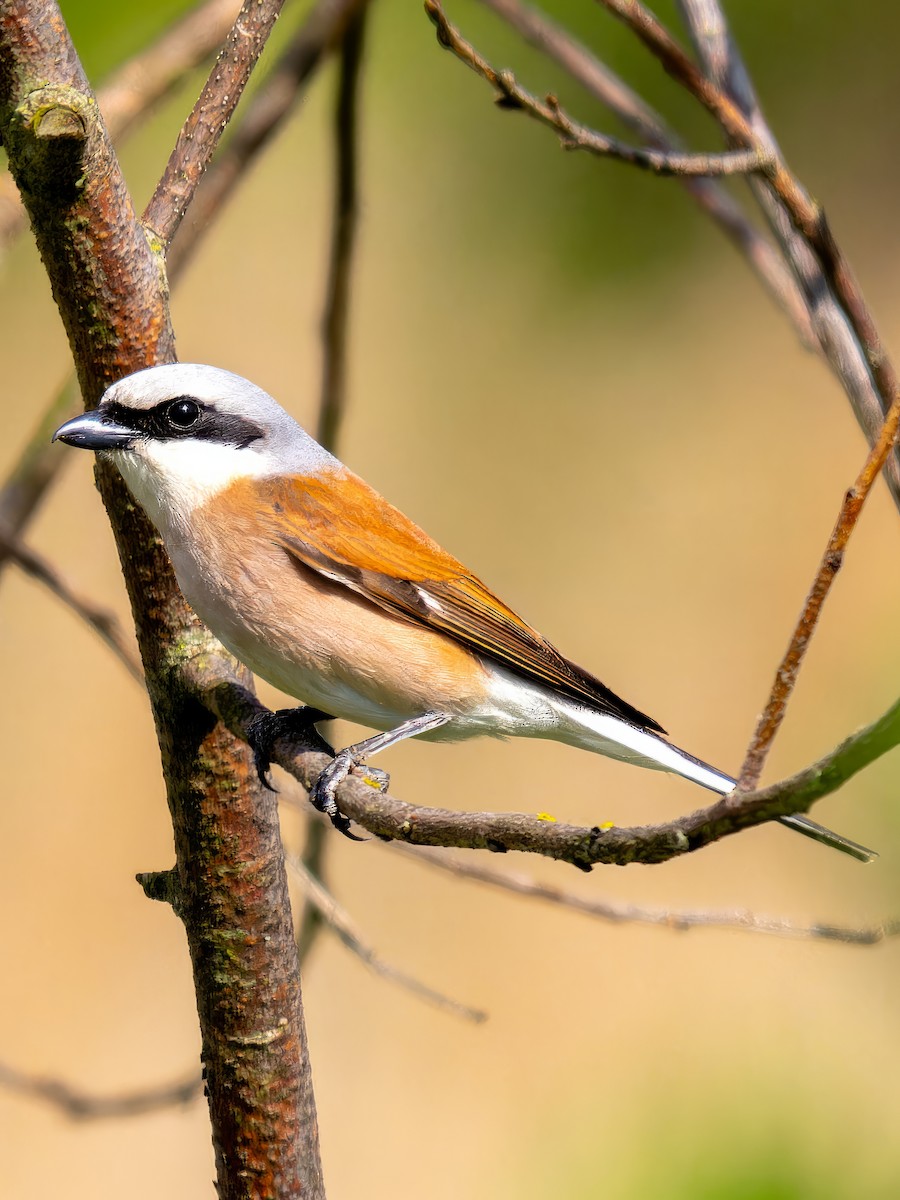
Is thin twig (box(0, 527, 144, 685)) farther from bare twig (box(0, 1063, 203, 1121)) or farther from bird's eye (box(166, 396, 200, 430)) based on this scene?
bare twig (box(0, 1063, 203, 1121))

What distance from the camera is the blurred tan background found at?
10.4ft

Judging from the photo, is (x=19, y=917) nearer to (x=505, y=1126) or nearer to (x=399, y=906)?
(x=399, y=906)

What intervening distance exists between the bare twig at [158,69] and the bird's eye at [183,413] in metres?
0.57

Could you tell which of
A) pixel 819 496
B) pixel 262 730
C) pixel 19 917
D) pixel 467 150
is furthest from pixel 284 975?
pixel 467 150

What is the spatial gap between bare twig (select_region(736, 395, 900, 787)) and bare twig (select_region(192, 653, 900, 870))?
0.07m

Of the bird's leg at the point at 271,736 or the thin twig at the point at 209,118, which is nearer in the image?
the bird's leg at the point at 271,736

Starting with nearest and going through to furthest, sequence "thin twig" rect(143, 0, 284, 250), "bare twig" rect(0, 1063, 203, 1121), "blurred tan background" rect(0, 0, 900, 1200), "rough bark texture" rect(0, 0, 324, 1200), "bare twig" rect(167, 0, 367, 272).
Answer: "rough bark texture" rect(0, 0, 324, 1200) < "thin twig" rect(143, 0, 284, 250) < "bare twig" rect(0, 1063, 203, 1121) < "bare twig" rect(167, 0, 367, 272) < "blurred tan background" rect(0, 0, 900, 1200)

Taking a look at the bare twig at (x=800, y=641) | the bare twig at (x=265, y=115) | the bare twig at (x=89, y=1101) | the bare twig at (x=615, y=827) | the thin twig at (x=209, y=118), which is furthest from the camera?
the bare twig at (x=265, y=115)

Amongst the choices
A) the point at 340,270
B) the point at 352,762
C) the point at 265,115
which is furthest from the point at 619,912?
the point at 265,115

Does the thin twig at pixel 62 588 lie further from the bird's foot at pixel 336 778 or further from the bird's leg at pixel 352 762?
the bird's foot at pixel 336 778

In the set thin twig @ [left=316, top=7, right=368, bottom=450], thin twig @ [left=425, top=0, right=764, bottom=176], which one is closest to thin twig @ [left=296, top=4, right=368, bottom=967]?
thin twig @ [left=316, top=7, right=368, bottom=450]

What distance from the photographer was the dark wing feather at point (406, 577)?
2102mm

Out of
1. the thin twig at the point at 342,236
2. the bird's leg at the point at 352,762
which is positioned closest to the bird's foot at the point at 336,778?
the bird's leg at the point at 352,762

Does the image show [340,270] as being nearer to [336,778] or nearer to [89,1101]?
[336,778]
